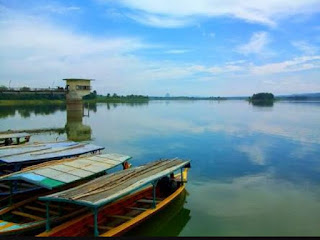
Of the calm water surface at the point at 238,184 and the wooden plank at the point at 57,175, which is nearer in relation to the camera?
the wooden plank at the point at 57,175

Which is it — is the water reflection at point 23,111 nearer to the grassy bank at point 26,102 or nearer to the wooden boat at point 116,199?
the grassy bank at point 26,102

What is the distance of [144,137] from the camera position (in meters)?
31.5

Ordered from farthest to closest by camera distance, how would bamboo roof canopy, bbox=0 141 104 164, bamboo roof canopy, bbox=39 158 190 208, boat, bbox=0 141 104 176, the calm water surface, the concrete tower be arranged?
the concrete tower, bamboo roof canopy, bbox=0 141 104 164, boat, bbox=0 141 104 176, the calm water surface, bamboo roof canopy, bbox=39 158 190 208

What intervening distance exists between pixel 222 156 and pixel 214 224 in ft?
37.3

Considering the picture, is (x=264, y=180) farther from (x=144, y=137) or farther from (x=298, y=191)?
(x=144, y=137)

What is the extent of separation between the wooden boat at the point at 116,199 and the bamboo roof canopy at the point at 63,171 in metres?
0.70

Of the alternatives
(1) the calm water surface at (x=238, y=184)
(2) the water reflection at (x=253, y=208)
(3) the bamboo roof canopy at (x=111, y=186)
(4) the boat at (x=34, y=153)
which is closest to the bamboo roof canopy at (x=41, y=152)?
(4) the boat at (x=34, y=153)

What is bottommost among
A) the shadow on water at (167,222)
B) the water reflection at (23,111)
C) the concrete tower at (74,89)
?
the shadow on water at (167,222)

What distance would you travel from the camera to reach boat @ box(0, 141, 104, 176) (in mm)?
13766

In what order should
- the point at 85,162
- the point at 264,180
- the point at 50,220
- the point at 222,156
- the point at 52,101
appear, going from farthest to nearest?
the point at 52,101
the point at 222,156
the point at 264,180
the point at 85,162
the point at 50,220

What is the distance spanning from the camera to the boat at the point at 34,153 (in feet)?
45.2

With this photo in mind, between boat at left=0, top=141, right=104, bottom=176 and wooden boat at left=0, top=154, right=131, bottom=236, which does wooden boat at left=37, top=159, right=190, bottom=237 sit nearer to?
wooden boat at left=0, top=154, right=131, bottom=236

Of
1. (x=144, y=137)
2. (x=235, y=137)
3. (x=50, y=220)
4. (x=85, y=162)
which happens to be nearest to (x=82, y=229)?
(x=50, y=220)

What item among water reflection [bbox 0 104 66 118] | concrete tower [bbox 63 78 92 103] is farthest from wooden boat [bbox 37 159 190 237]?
water reflection [bbox 0 104 66 118]
